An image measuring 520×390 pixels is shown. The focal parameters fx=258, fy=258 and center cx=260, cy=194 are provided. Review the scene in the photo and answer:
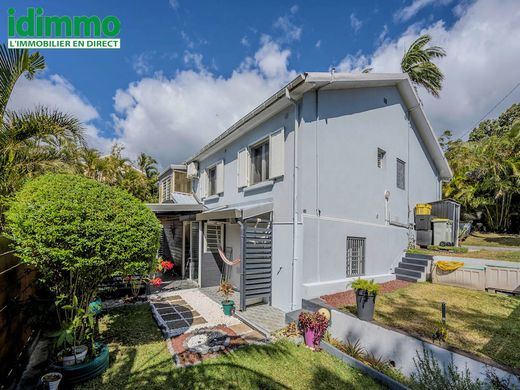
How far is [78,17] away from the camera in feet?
27.4

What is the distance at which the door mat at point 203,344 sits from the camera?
237 inches

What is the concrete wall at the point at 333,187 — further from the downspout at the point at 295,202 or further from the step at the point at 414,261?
the step at the point at 414,261

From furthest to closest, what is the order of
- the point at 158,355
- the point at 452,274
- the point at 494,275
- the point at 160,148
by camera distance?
the point at 160,148
the point at 452,274
the point at 494,275
the point at 158,355

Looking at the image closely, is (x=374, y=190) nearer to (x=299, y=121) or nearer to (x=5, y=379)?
(x=299, y=121)

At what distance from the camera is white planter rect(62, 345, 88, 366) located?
495 centimetres

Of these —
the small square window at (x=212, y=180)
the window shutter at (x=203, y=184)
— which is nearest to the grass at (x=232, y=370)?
the small square window at (x=212, y=180)

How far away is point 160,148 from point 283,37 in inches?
1210

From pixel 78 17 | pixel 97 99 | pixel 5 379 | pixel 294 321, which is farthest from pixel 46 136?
pixel 294 321

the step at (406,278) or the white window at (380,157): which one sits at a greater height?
the white window at (380,157)

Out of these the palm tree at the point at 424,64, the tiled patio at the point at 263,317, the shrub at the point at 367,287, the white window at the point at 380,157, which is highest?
the palm tree at the point at 424,64

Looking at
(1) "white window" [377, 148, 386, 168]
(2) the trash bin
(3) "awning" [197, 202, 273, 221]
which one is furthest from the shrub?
(2) the trash bin

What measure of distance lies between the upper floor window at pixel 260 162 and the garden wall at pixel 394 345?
6.00m

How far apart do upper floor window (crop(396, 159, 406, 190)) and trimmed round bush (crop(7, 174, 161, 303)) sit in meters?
12.9

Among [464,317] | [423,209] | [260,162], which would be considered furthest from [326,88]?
[423,209]
